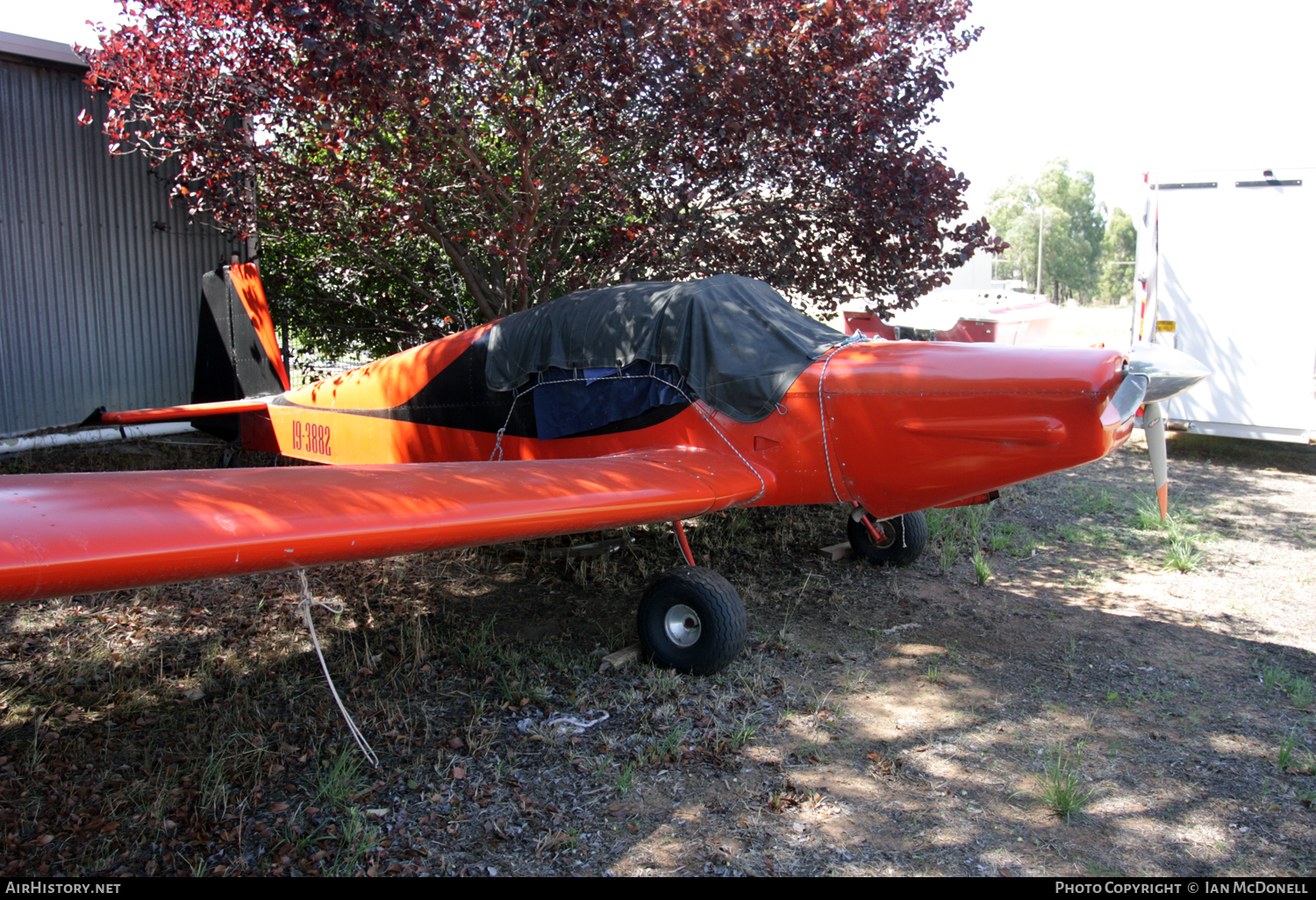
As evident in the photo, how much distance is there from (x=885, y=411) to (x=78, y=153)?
7.24m

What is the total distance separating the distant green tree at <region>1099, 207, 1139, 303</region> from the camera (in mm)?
63344

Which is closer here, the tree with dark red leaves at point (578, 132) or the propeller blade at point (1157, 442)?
the propeller blade at point (1157, 442)

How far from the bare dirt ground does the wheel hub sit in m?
0.18

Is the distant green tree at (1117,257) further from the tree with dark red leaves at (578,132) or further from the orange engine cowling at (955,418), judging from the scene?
the orange engine cowling at (955,418)

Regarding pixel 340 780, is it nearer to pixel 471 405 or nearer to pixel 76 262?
pixel 471 405

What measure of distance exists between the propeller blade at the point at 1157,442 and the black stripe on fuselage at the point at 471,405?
9.33 ft

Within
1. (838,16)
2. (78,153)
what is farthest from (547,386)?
(78,153)

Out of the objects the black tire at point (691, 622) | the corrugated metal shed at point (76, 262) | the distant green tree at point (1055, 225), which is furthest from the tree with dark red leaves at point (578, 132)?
the distant green tree at point (1055, 225)

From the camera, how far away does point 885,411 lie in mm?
4027

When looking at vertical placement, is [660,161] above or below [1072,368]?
above

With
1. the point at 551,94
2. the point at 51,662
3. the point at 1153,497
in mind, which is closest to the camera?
the point at 51,662

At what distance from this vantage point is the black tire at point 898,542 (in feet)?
18.5

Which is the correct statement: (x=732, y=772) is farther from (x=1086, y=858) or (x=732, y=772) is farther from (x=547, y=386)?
(x=547, y=386)

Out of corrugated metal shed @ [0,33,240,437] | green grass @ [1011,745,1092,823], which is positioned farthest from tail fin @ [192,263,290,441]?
green grass @ [1011,745,1092,823]
